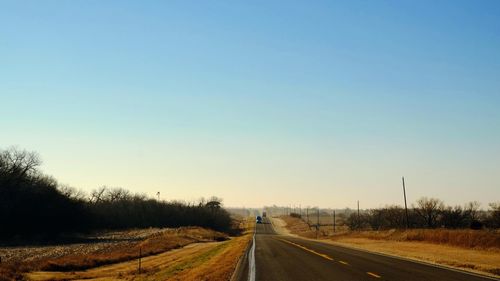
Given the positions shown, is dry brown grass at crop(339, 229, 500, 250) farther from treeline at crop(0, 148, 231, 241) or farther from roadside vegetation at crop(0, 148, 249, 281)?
treeline at crop(0, 148, 231, 241)

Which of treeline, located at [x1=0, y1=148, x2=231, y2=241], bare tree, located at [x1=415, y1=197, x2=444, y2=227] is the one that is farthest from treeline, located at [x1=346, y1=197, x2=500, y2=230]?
treeline, located at [x1=0, y1=148, x2=231, y2=241]

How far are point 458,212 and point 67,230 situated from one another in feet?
199

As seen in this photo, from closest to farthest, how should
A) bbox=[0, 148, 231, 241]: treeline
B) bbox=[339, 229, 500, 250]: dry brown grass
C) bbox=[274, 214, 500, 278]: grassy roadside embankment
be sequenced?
bbox=[274, 214, 500, 278]: grassy roadside embankment < bbox=[339, 229, 500, 250]: dry brown grass < bbox=[0, 148, 231, 241]: treeline

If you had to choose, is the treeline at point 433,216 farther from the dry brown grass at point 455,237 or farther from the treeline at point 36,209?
the treeline at point 36,209

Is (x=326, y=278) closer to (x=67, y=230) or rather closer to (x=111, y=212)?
(x=67, y=230)

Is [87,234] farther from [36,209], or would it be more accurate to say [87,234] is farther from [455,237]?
[455,237]

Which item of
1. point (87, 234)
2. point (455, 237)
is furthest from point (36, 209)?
point (455, 237)

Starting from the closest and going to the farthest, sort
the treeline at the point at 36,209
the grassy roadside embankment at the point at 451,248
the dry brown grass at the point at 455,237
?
1. the grassy roadside embankment at the point at 451,248
2. the dry brown grass at the point at 455,237
3. the treeline at the point at 36,209

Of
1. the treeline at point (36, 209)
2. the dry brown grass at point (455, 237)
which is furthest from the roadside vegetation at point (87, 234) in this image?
the dry brown grass at point (455, 237)

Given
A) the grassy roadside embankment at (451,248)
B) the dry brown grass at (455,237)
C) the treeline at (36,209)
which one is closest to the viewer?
the grassy roadside embankment at (451,248)

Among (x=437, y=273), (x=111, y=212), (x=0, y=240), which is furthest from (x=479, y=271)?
(x=111, y=212)

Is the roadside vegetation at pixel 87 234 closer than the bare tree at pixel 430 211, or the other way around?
the roadside vegetation at pixel 87 234

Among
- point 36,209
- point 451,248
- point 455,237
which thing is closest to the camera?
point 451,248

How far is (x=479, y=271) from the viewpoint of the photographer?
18.9m
